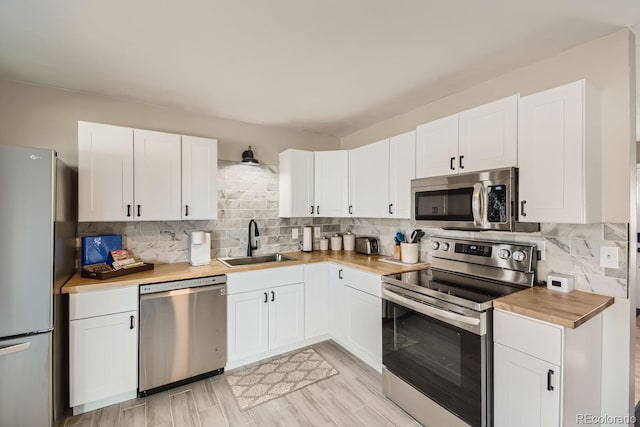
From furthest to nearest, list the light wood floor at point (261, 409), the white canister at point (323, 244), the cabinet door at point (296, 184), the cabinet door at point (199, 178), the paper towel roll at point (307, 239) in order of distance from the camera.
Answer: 1. the white canister at point (323, 244)
2. the paper towel roll at point (307, 239)
3. the cabinet door at point (296, 184)
4. the cabinet door at point (199, 178)
5. the light wood floor at point (261, 409)

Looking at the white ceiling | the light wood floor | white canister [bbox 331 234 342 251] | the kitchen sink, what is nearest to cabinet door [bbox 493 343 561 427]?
the light wood floor

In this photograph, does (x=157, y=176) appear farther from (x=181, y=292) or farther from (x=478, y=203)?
(x=478, y=203)

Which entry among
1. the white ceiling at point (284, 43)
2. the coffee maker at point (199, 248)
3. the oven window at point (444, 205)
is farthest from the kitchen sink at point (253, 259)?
the white ceiling at point (284, 43)

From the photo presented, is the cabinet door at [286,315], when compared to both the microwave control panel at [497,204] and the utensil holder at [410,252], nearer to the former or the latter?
the utensil holder at [410,252]

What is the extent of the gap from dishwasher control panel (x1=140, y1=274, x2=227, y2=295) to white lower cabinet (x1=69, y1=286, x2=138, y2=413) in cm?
9

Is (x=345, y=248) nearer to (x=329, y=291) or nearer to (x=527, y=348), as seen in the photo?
(x=329, y=291)

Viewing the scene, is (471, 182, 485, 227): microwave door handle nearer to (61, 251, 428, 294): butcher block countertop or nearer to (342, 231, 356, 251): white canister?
(61, 251, 428, 294): butcher block countertop

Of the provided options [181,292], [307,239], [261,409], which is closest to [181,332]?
[181,292]

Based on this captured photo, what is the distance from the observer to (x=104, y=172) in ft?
7.59

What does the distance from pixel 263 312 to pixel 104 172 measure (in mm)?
1806

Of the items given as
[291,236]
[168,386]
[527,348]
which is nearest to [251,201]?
[291,236]

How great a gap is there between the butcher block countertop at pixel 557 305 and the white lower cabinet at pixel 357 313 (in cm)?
102

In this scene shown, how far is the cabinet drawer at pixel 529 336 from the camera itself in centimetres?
139

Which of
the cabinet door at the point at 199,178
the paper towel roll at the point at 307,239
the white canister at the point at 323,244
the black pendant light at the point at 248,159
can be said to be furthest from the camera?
the white canister at the point at 323,244
